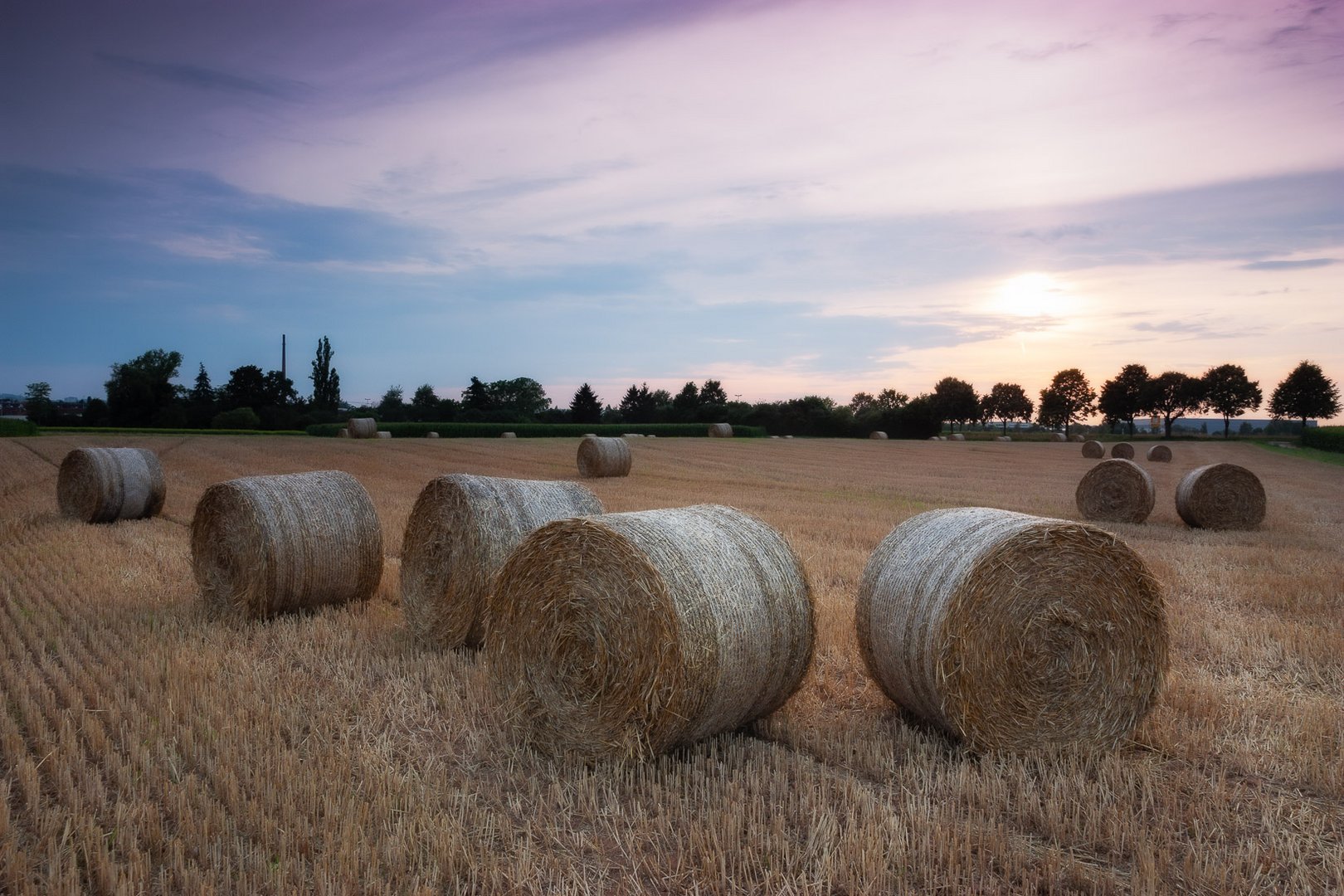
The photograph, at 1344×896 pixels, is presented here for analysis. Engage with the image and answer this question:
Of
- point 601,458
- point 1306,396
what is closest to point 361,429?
point 601,458

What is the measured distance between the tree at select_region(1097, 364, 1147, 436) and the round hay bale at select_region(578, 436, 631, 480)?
8260 centimetres

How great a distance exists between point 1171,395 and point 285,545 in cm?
9961

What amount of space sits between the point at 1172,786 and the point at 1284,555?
841 centimetres

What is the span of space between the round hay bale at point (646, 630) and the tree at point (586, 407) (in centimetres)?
6631

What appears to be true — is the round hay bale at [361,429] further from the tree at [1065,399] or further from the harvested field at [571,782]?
the tree at [1065,399]

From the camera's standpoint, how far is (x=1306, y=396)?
8831 cm

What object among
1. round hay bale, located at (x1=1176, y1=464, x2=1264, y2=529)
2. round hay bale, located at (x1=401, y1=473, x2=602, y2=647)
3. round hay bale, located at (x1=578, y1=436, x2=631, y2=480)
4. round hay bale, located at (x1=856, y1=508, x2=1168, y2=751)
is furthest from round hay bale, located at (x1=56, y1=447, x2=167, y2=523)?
round hay bale, located at (x1=1176, y1=464, x2=1264, y2=529)

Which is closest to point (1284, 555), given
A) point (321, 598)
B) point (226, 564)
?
point (321, 598)

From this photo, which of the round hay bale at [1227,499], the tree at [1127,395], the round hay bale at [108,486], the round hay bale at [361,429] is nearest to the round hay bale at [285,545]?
the round hay bale at [108,486]

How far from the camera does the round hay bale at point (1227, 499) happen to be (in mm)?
14086

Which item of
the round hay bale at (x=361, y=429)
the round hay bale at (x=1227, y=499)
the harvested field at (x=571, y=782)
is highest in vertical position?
the round hay bale at (x=361, y=429)

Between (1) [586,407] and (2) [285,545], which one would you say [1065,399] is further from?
(2) [285,545]

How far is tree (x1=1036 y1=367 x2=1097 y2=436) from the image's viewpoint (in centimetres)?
10338

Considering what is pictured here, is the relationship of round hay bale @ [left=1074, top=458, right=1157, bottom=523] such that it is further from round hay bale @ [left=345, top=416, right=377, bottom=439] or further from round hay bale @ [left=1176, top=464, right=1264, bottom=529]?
round hay bale @ [left=345, top=416, right=377, bottom=439]
